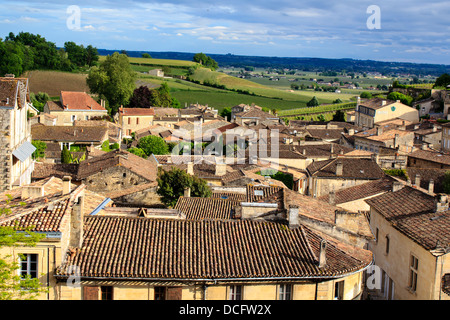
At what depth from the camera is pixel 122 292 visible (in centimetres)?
1458

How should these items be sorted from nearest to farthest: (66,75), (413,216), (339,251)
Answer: (339,251) < (413,216) < (66,75)

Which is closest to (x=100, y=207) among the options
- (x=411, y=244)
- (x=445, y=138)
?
(x=411, y=244)

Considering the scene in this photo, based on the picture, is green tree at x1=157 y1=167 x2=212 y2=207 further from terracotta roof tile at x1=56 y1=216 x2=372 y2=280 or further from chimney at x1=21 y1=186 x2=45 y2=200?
terracotta roof tile at x1=56 y1=216 x2=372 y2=280

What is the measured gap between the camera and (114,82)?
8825 centimetres

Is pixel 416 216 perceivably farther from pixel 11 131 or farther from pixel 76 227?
pixel 11 131

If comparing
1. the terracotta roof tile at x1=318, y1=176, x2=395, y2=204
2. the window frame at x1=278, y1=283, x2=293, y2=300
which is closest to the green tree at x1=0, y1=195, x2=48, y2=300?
the window frame at x1=278, y1=283, x2=293, y2=300

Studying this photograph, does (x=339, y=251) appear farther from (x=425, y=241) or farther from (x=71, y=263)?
(x=71, y=263)

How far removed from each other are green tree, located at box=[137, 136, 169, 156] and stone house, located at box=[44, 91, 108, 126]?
2002 centimetres

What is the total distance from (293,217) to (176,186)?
1615cm

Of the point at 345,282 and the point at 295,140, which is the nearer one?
the point at 345,282

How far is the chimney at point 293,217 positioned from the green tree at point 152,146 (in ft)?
138

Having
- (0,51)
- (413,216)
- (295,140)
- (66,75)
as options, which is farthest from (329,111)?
(413,216)
